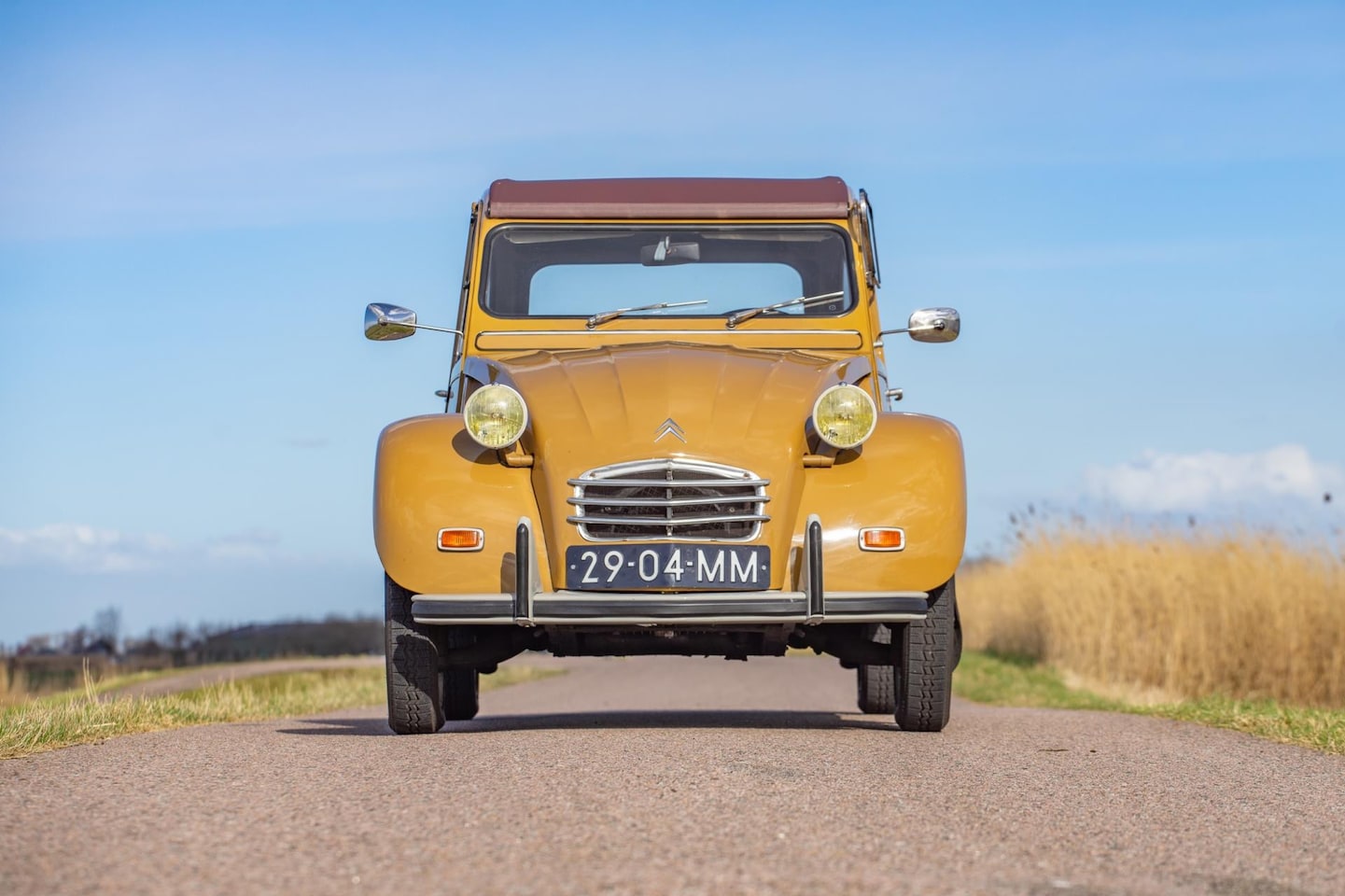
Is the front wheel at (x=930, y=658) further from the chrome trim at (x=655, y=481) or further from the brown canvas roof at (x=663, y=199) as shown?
the brown canvas roof at (x=663, y=199)

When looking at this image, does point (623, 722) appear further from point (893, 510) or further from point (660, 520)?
point (893, 510)

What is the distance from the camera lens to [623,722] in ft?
26.3

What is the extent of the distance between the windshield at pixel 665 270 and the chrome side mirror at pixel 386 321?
1.58 feet

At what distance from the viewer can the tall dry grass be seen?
14.0 metres

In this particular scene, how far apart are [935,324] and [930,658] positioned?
183cm

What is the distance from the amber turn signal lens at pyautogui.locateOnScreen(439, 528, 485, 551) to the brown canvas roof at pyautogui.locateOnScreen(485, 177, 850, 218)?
2401 millimetres

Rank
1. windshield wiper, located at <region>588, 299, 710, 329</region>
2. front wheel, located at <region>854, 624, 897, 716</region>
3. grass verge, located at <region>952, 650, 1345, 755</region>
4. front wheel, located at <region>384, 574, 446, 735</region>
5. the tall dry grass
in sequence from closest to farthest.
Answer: front wheel, located at <region>384, 574, 446, 735</region>
grass verge, located at <region>952, 650, 1345, 755</region>
windshield wiper, located at <region>588, 299, 710, 329</region>
front wheel, located at <region>854, 624, 897, 716</region>
the tall dry grass

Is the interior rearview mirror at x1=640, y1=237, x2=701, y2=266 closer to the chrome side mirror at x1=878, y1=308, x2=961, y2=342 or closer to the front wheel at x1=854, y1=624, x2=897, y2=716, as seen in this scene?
the chrome side mirror at x1=878, y1=308, x2=961, y2=342

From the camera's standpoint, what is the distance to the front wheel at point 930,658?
22.7ft

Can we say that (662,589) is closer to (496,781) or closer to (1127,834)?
(496,781)

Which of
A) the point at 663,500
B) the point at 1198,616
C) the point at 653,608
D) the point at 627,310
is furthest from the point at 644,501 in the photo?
the point at 1198,616

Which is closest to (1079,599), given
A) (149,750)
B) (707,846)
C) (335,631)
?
(149,750)

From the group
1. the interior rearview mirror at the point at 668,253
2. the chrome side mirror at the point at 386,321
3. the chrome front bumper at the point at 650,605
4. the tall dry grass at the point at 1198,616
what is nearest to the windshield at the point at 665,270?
the interior rearview mirror at the point at 668,253

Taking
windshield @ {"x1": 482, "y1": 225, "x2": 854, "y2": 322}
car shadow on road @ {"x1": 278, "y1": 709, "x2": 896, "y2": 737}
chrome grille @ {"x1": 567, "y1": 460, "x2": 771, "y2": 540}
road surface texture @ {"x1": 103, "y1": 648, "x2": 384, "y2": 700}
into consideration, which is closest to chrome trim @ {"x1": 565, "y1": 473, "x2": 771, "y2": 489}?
chrome grille @ {"x1": 567, "y1": 460, "x2": 771, "y2": 540}
